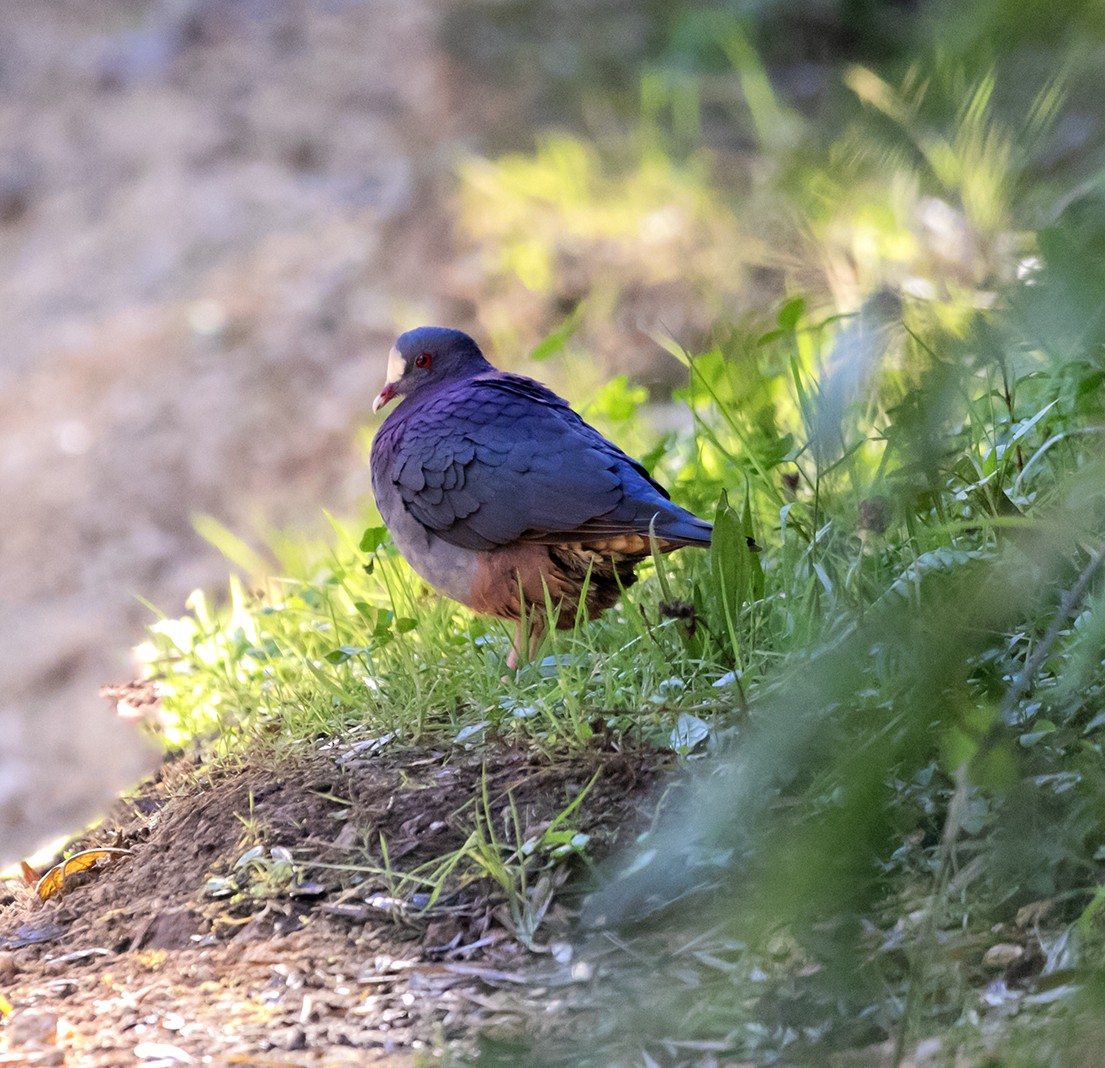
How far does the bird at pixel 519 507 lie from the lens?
2934 millimetres

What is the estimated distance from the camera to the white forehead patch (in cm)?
376

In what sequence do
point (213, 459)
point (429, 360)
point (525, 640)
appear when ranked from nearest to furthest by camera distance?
point (525, 640)
point (429, 360)
point (213, 459)

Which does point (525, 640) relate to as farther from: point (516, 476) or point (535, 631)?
point (516, 476)

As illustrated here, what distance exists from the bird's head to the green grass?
17.2 inches

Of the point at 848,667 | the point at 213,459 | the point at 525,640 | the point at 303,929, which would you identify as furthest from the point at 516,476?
the point at 213,459

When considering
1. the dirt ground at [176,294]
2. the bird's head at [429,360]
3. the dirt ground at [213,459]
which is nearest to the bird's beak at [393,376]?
the bird's head at [429,360]

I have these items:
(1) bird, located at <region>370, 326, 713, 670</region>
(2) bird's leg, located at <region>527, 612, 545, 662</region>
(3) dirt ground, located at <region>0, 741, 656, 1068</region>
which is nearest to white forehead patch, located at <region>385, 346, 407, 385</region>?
(1) bird, located at <region>370, 326, 713, 670</region>

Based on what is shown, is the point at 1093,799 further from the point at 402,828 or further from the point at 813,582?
the point at 402,828

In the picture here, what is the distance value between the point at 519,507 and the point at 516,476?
0.27 ft

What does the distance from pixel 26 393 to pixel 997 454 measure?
6.17m

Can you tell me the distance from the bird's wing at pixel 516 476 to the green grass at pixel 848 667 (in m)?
0.21

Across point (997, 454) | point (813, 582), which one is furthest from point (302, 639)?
point (997, 454)

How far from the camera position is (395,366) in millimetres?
3781

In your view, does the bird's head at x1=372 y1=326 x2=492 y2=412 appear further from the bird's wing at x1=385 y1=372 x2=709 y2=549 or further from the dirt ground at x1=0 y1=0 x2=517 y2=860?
the dirt ground at x1=0 y1=0 x2=517 y2=860
